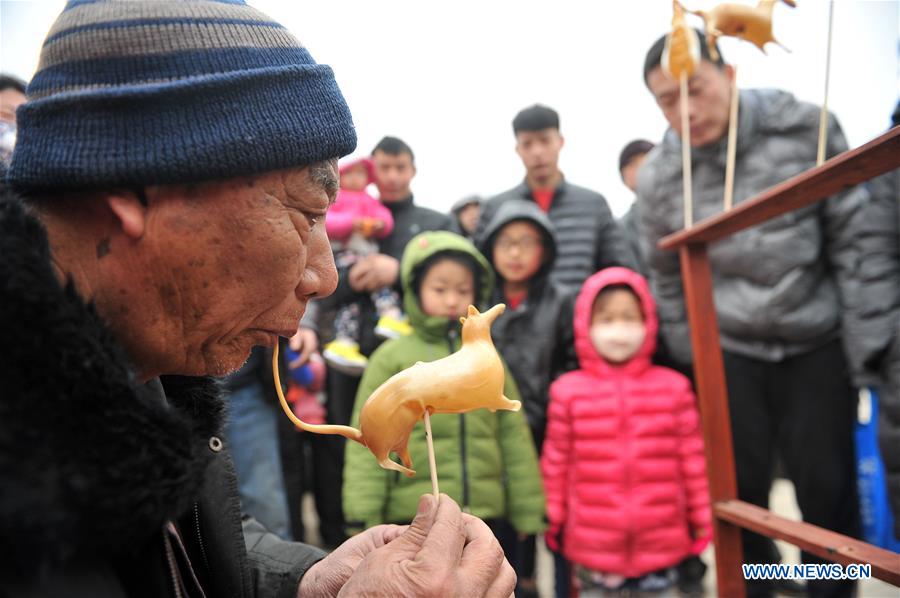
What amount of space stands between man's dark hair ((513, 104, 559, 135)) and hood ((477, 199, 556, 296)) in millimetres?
668

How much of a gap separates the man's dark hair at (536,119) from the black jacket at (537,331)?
0.68 metres

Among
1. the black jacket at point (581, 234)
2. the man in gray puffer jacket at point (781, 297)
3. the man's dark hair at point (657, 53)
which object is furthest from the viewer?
the black jacket at point (581, 234)

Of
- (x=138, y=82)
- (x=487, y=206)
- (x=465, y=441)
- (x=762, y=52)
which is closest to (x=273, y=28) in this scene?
(x=138, y=82)

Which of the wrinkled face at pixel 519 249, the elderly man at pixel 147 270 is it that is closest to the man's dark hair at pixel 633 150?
the wrinkled face at pixel 519 249

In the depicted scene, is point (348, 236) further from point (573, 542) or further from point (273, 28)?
point (273, 28)

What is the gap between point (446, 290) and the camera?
10.2ft

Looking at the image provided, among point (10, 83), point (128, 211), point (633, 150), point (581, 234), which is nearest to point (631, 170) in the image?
point (633, 150)

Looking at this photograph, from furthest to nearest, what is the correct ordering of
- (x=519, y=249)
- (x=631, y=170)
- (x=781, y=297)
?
A: 1. (x=631, y=170)
2. (x=519, y=249)
3. (x=781, y=297)

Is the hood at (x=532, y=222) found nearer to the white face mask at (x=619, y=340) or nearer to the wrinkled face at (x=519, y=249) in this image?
the wrinkled face at (x=519, y=249)

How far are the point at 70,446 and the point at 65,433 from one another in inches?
0.7

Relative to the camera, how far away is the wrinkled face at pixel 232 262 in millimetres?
1026

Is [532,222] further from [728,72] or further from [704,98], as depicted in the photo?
[728,72]

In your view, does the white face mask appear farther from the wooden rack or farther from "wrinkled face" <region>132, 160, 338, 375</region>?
"wrinkled face" <region>132, 160, 338, 375</region>

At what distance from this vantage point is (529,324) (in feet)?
11.4
